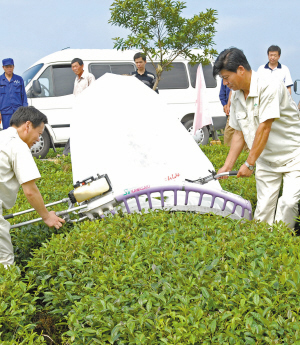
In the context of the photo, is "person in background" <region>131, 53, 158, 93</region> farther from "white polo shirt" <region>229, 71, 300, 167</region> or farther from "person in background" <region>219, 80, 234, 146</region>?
"white polo shirt" <region>229, 71, 300, 167</region>

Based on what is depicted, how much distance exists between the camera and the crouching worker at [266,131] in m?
4.09

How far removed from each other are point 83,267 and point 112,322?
72cm

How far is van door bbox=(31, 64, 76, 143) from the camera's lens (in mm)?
11594

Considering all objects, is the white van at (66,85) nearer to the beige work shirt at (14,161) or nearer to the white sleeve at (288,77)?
the white sleeve at (288,77)

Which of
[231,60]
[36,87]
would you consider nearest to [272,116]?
[231,60]

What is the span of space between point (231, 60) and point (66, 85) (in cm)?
847

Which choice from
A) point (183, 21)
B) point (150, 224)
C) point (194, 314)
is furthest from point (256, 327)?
point (183, 21)

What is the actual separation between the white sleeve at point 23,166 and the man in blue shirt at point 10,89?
6367mm

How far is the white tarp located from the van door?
7479mm

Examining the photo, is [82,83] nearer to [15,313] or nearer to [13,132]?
[13,132]

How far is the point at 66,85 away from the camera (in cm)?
1179

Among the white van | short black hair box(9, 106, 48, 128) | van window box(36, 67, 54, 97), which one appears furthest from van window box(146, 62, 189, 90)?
short black hair box(9, 106, 48, 128)

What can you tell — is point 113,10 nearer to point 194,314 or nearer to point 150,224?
point 150,224

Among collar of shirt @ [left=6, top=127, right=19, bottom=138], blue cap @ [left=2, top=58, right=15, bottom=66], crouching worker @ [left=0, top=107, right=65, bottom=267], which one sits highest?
blue cap @ [left=2, top=58, right=15, bottom=66]
